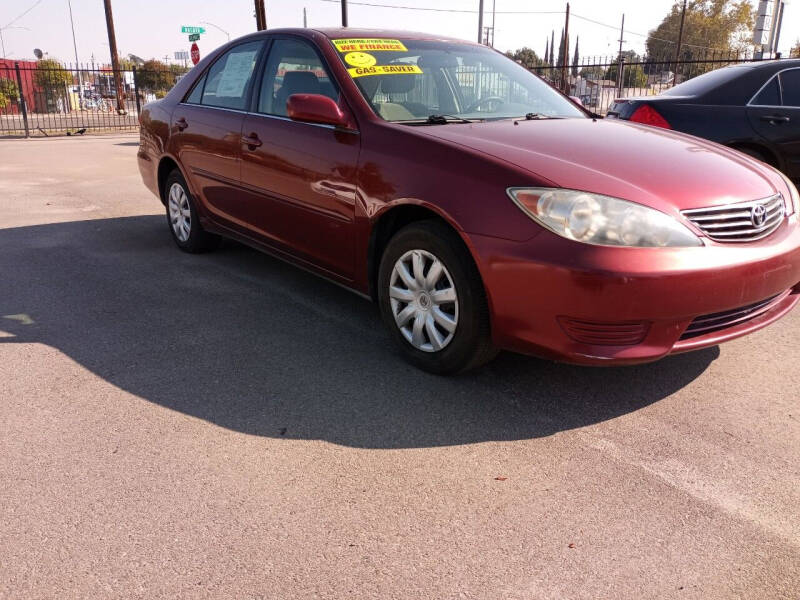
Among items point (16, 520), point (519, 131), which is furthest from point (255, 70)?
point (16, 520)

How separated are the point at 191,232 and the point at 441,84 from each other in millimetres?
2575

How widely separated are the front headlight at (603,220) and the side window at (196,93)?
3364 millimetres

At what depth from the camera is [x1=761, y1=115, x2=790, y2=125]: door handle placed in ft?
20.4

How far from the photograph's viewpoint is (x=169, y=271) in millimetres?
5398

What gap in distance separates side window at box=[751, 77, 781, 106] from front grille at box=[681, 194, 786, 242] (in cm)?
364

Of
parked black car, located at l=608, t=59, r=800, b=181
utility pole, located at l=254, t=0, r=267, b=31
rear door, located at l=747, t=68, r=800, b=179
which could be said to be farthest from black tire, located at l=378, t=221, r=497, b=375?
utility pole, located at l=254, t=0, r=267, b=31

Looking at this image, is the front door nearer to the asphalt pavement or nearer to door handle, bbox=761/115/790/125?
the asphalt pavement

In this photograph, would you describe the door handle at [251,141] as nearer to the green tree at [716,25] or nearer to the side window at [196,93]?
the side window at [196,93]

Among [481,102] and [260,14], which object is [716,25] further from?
[481,102]

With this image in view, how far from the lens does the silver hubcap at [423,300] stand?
3.31 m

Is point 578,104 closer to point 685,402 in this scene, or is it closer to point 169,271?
Result: point 685,402

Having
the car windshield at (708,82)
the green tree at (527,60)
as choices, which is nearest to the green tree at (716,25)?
the green tree at (527,60)

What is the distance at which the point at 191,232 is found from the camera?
5.73 meters

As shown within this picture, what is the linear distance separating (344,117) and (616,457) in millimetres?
2131
